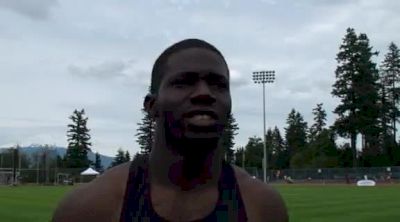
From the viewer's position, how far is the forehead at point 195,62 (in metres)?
2.54

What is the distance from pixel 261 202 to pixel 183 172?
14.2 inches

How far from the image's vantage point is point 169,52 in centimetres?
263

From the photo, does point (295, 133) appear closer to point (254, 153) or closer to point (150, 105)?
point (254, 153)

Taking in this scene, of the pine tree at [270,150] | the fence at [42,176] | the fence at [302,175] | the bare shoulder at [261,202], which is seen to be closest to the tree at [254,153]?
the pine tree at [270,150]

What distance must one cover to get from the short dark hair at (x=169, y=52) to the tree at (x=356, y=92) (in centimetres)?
7733

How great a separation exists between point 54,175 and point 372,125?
39659 millimetres

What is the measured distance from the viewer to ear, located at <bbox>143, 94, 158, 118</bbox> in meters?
2.66

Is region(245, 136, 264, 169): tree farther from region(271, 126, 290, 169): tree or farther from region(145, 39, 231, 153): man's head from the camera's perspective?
region(145, 39, 231, 153): man's head

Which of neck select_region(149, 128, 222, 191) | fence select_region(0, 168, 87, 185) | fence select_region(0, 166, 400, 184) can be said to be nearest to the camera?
neck select_region(149, 128, 222, 191)

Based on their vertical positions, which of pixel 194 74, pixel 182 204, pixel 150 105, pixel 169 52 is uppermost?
pixel 169 52

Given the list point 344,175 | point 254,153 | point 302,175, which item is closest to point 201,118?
point 344,175

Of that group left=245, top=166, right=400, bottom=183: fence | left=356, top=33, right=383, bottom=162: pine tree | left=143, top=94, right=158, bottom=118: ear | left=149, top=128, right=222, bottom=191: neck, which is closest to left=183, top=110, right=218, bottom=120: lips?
left=149, top=128, right=222, bottom=191: neck

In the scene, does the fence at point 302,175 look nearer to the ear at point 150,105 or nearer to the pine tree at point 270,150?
the pine tree at point 270,150

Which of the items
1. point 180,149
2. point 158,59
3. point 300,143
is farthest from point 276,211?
point 300,143
